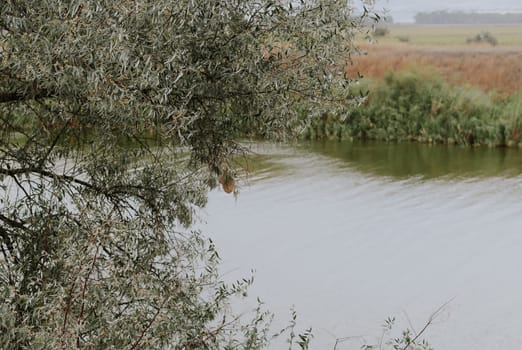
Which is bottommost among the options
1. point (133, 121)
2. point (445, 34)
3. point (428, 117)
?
point (428, 117)

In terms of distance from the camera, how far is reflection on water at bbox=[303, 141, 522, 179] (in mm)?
12750

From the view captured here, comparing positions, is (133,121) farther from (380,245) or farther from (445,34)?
(445,34)

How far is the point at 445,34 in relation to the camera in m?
23.7

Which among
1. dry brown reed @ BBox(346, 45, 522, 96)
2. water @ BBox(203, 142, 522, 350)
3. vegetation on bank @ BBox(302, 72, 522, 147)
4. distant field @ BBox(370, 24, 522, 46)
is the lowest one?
water @ BBox(203, 142, 522, 350)

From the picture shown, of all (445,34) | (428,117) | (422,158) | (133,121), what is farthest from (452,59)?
(133,121)

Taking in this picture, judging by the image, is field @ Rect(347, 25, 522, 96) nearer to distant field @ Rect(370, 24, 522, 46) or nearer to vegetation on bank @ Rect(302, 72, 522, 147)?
distant field @ Rect(370, 24, 522, 46)

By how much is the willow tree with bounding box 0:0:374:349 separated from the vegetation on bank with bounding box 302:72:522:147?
35.5ft

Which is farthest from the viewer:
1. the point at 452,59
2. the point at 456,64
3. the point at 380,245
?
the point at 452,59

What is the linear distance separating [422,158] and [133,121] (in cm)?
1063

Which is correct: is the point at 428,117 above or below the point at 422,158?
above

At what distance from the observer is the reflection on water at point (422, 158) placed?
12.8 metres

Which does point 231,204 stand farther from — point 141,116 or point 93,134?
point 141,116

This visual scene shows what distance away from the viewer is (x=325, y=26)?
4.12 metres

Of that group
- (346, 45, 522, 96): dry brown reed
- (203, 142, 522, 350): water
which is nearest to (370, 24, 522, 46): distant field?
(346, 45, 522, 96): dry brown reed
